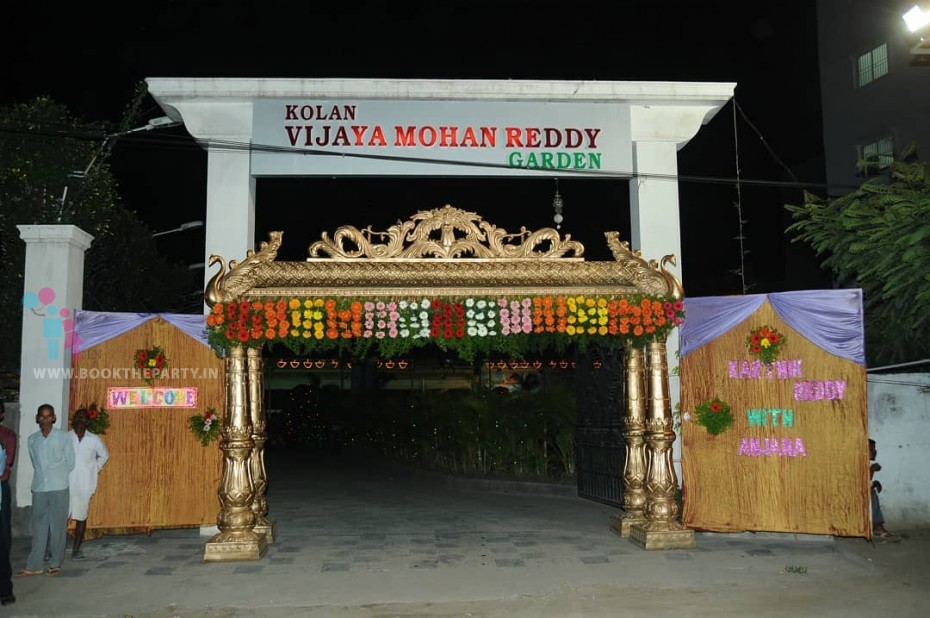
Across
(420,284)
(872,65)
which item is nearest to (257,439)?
(420,284)

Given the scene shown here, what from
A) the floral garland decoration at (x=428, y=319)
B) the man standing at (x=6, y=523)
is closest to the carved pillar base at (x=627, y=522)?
the floral garland decoration at (x=428, y=319)

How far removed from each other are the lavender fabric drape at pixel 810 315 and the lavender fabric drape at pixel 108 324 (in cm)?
614

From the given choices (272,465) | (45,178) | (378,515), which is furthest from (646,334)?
(272,465)

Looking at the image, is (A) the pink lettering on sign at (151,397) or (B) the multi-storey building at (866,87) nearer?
(A) the pink lettering on sign at (151,397)

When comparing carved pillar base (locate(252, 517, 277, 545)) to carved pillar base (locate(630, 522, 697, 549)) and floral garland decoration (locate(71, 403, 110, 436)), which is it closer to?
floral garland decoration (locate(71, 403, 110, 436))

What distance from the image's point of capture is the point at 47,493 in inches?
317

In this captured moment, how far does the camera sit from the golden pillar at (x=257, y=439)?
9.09 m

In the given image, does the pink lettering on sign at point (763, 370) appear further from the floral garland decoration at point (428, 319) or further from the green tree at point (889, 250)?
the green tree at point (889, 250)

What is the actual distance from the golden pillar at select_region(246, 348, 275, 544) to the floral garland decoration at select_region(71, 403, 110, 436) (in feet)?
6.07

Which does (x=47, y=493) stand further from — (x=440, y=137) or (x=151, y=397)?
(x=440, y=137)

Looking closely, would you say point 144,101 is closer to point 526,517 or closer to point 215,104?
point 215,104

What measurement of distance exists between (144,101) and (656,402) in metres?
12.4

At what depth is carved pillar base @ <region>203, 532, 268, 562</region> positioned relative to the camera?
846 cm

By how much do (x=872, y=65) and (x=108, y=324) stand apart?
21.1 m
